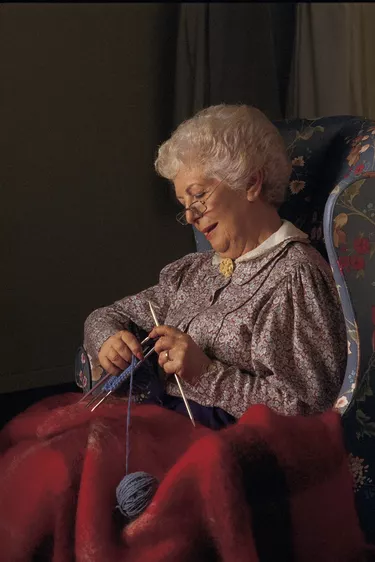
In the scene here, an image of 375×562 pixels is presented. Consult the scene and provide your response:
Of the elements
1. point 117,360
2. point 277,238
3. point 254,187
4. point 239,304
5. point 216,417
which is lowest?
point 216,417

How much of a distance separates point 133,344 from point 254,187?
432mm

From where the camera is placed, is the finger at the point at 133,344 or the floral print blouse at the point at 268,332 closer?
the floral print blouse at the point at 268,332

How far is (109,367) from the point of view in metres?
1.72

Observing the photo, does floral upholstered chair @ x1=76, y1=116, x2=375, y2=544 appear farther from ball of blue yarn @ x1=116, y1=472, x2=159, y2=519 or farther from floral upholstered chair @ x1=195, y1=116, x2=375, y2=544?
ball of blue yarn @ x1=116, y1=472, x2=159, y2=519

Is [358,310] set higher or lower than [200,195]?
lower

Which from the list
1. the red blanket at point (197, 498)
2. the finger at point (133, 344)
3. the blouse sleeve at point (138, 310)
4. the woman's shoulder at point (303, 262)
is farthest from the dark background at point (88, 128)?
the red blanket at point (197, 498)

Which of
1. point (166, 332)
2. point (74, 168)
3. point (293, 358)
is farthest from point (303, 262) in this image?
point (74, 168)

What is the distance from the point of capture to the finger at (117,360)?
5.61 feet

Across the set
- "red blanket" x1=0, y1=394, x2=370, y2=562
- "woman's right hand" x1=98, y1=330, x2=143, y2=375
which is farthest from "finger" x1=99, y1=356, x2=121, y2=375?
"red blanket" x1=0, y1=394, x2=370, y2=562

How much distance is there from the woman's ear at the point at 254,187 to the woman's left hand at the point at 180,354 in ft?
1.18

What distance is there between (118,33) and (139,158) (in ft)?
1.80

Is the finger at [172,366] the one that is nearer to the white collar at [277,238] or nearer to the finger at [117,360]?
the finger at [117,360]

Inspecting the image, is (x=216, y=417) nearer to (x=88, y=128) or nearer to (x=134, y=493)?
(x=134, y=493)

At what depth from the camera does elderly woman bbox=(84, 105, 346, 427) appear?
1.53m
